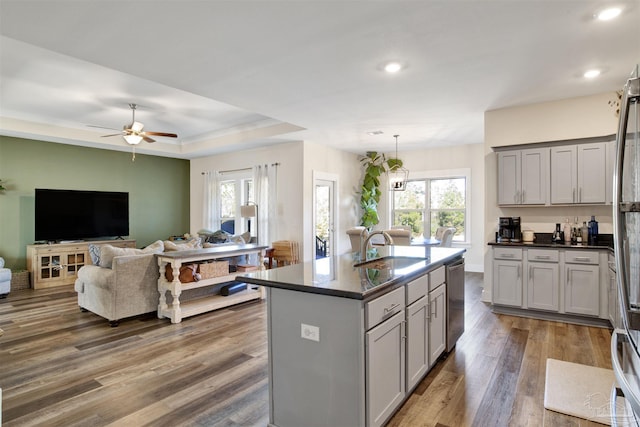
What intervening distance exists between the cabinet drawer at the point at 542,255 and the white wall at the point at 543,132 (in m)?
0.55

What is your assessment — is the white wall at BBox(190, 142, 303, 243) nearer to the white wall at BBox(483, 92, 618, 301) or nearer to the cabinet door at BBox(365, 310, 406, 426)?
the white wall at BBox(483, 92, 618, 301)

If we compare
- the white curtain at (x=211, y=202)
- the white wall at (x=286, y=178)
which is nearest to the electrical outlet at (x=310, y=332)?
the white wall at (x=286, y=178)

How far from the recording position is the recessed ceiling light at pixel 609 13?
2395 millimetres

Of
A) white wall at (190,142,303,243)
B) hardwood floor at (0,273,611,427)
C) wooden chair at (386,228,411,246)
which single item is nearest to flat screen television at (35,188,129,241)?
hardwood floor at (0,273,611,427)

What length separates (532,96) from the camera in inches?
166

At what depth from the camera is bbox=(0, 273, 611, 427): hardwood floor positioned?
2252 millimetres

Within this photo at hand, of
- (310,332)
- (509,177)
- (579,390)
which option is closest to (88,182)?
(310,332)

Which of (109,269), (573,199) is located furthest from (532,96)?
(109,269)

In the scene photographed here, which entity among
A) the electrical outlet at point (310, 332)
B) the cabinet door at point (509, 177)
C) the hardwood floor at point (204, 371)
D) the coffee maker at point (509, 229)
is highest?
the cabinet door at point (509, 177)

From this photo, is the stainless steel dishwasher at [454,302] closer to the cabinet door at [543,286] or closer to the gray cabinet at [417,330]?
the gray cabinet at [417,330]

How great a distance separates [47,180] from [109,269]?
13.2 ft

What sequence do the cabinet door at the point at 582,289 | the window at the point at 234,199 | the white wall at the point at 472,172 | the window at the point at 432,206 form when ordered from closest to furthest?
the cabinet door at the point at 582,289 → the white wall at the point at 472,172 → the window at the point at 432,206 → the window at the point at 234,199

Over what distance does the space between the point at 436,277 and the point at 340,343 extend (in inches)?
50.1

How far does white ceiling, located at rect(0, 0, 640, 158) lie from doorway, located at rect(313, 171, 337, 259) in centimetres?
200
